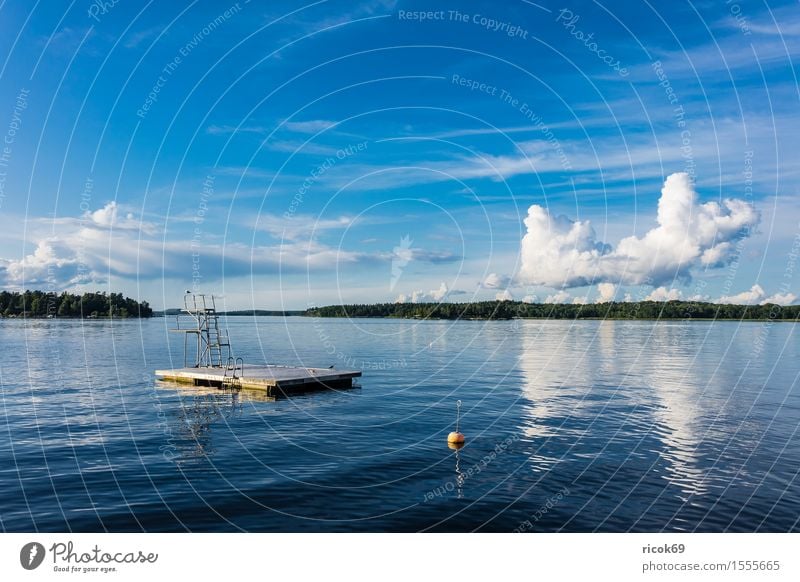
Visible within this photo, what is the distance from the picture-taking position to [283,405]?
168 feet

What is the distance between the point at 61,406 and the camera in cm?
4766

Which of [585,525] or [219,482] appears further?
[219,482]

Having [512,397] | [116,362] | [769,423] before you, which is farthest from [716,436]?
[116,362]

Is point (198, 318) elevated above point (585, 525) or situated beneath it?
elevated above

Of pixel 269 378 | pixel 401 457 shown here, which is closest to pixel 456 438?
pixel 401 457

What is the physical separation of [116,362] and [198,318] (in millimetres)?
26398

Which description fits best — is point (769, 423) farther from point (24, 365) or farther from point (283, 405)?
point (24, 365)
